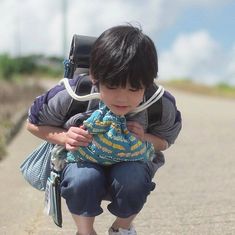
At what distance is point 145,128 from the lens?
3.55m

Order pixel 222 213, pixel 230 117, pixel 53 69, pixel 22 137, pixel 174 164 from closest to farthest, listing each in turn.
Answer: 1. pixel 222 213
2. pixel 174 164
3. pixel 22 137
4. pixel 230 117
5. pixel 53 69

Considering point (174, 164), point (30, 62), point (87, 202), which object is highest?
point (87, 202)

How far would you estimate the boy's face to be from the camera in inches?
130

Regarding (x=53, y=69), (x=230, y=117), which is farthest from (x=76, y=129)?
(x=53, y=69)

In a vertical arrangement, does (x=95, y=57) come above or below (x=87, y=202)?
above

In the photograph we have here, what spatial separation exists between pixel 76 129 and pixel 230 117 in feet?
32.2

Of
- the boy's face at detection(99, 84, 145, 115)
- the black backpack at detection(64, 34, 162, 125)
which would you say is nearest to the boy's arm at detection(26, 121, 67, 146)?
the black backpack at detection(64, 34, 162, 125)

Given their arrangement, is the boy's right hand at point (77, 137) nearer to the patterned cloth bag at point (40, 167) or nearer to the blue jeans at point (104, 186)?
the blue jeans at point (104, 186)

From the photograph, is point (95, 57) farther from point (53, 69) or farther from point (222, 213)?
point (53, 69)

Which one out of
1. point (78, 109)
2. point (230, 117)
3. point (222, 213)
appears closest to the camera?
point (78, 109)

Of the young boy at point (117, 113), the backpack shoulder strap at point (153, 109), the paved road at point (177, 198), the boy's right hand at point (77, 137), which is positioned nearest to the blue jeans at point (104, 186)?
the young boy at point (117, 113)

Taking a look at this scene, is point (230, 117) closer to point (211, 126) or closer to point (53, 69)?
point (211, 126)

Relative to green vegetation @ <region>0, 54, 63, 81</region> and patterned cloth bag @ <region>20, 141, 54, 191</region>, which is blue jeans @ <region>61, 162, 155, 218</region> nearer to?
patterned cloth bag @ <region>20, 141, 54, 191</region>

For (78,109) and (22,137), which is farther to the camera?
(22,137)
